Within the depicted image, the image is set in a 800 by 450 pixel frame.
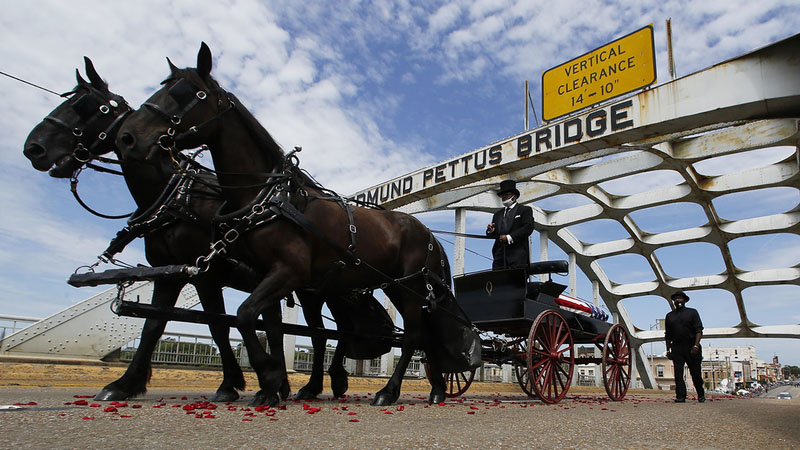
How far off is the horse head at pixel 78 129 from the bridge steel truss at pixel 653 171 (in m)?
9.12

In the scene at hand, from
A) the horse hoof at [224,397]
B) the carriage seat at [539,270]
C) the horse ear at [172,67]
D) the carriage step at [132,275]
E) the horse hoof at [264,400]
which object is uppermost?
the horse ear at [172,67]

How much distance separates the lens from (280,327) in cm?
453

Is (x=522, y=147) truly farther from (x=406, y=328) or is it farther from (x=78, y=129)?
(x=78, y=129)

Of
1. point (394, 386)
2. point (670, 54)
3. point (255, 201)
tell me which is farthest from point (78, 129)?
point (670, 54)

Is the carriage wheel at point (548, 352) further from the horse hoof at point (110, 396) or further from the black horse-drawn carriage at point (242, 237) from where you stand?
the horse hoof at point (110, 396)

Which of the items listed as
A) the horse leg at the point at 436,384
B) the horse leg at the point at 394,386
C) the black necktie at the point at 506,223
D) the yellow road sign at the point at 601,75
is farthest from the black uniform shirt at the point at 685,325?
the horse leg at the point at 394,386

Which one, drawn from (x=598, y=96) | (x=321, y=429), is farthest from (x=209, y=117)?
(x=598, y=96)

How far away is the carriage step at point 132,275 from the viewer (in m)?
3.95

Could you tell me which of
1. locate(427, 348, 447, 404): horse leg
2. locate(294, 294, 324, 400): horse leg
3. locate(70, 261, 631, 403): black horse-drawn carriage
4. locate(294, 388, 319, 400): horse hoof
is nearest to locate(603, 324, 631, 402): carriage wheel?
locate(70, 261, 631, 403): black horse-drawn carriage

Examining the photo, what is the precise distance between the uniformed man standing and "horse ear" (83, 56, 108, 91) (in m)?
8.73

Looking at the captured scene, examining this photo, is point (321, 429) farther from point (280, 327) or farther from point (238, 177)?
point (238, 177)

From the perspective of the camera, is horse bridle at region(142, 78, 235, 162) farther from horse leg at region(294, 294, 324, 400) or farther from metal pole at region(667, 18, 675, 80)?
metal pole at region(667, 18, 675, 80)

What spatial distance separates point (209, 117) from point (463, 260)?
13104mm

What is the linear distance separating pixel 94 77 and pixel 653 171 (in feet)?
52.6
